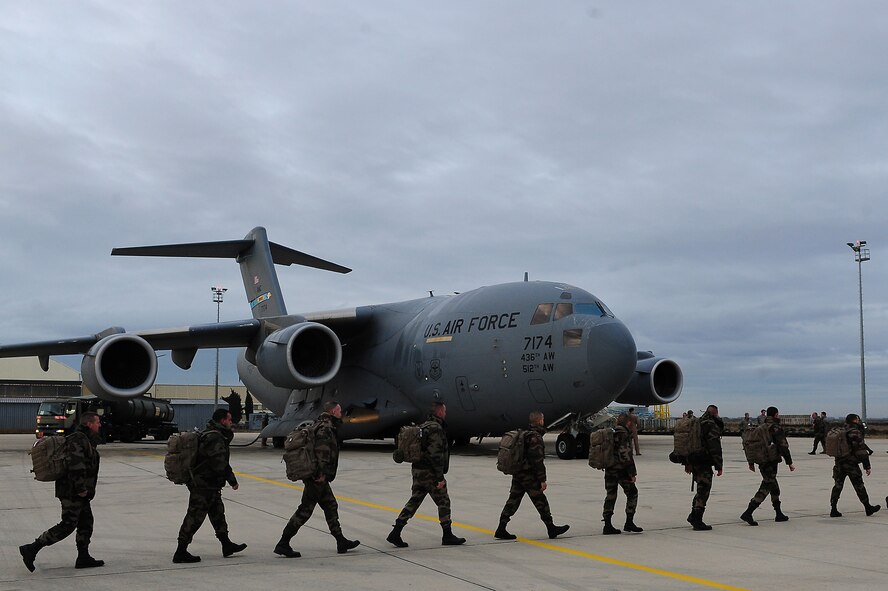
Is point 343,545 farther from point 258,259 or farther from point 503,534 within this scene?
point 258,259

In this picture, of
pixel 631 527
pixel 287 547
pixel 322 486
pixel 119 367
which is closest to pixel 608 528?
pixel 631 527

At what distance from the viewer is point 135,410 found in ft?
127

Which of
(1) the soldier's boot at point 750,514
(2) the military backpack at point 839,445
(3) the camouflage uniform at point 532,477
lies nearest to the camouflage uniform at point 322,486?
(3) the camouflage uniform at point 532,477

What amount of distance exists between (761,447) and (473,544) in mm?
3635

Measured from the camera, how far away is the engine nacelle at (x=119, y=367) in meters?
22.3

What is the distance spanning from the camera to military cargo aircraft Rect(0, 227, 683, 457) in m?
20.1

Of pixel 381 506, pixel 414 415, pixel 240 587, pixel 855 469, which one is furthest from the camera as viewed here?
pixel 414 415

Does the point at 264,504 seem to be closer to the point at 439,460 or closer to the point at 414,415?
the point at 439,460

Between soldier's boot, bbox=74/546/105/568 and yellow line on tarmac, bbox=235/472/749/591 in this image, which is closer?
yellow line on tarmac, bbox=235/472/749/591

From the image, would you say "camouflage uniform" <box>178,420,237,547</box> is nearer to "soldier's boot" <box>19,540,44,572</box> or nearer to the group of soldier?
the group of soldier

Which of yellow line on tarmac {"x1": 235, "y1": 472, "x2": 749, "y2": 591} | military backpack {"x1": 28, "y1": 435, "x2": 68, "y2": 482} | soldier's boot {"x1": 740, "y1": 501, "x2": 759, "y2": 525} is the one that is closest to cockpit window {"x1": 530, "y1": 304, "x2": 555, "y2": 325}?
yellow line on tarmac {"x1": 235, "y1": 472, "x2": 749, "y2": 591}

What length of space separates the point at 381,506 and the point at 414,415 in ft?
40.5

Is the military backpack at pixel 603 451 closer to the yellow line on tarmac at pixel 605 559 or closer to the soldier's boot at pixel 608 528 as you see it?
the soldier's boot at pixel 608 528

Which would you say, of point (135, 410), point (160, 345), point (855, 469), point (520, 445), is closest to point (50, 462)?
point (520, 445)
